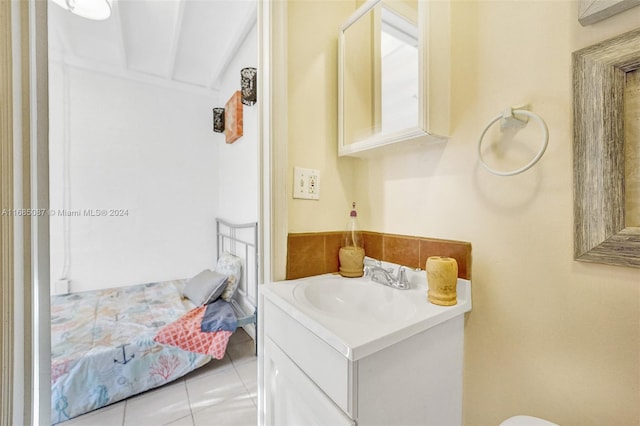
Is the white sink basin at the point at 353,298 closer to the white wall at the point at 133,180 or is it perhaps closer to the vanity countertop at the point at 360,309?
the vanity countertop at the point at 360,309

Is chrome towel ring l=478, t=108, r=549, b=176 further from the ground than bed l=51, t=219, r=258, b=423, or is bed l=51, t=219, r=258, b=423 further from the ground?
chrome towel ring l=478, t=108, r=549, b=176

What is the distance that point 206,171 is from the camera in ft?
9.33

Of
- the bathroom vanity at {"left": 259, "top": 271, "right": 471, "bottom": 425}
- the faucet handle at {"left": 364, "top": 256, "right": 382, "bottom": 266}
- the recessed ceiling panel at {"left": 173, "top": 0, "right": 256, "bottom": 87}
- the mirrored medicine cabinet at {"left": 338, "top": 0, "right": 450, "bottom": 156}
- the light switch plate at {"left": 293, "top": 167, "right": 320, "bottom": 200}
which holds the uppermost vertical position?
the recessed ceiling panel at {"left": 173, "top": 0, "right": 256, "bottom": 87}

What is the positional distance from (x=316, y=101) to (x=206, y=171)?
85.1 inches

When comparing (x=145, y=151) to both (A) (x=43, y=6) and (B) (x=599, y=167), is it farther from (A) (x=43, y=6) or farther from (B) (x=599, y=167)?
(B) (x=599, y=167)

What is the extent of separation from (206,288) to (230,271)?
0.78ft

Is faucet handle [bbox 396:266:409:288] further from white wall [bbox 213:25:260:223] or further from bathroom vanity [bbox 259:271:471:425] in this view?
white wall [bbox 213:25:260:223]

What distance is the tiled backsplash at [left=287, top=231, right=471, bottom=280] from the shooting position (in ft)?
2.88

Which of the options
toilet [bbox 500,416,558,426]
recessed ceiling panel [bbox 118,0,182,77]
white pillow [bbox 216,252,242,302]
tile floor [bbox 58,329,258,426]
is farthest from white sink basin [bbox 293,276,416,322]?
recessed ceiling panel [bbox 118,0,182,77]

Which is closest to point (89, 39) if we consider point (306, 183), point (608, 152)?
point (306, 183)

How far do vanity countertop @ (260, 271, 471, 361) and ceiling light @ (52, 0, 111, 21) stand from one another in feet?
6.19

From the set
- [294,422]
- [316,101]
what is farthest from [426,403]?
[316,101]

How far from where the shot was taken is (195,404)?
1458 millimetres

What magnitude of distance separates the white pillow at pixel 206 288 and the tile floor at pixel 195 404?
1.51 feet
